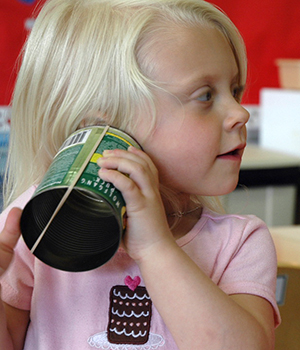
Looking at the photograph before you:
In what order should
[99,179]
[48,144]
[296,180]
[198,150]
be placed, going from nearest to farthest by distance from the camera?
[99,179]
[198,150]
[48,144]
[296,180]

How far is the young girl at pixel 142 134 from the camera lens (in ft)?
2.58

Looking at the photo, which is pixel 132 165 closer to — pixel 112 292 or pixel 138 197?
pixel 138 197

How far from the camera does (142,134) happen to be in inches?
31.2

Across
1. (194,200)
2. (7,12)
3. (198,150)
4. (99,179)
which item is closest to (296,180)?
(7,12)

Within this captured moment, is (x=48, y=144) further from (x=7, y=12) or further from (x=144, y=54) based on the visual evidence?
(x=7, y=12)

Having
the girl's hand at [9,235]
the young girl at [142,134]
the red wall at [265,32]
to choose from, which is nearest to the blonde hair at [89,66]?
the young girl at [142,134]

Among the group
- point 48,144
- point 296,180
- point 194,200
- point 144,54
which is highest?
point 144,54

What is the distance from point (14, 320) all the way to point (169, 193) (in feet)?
1.03

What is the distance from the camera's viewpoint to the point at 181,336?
0.69 m

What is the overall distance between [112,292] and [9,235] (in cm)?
23

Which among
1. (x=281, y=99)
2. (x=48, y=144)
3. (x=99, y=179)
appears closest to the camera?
(x=99, y=179)

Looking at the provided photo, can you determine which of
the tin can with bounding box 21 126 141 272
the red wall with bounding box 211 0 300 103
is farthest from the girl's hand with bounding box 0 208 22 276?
the red wall with bounding box 211 0 300 103

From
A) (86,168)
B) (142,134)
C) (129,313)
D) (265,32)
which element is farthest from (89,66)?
(265,32)

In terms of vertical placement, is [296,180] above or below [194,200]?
below
